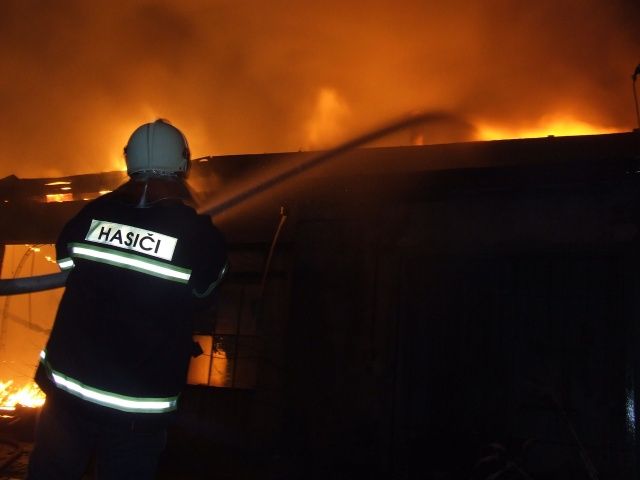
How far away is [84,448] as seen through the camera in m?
2.06

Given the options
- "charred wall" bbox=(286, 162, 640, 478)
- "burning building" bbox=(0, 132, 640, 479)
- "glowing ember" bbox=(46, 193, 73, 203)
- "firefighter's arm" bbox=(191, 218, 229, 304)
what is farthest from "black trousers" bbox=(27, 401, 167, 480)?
"glowing ember" bbox=(46, 193, 73, 203)

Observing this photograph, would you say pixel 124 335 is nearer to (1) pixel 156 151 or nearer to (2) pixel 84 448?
(2) pixel 84 448

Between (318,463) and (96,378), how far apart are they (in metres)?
4.31

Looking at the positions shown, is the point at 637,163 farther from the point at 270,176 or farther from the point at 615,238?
the point at 270,176

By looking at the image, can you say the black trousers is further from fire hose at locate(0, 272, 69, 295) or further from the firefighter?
fire hose at locate(0, 272, 69, 295)

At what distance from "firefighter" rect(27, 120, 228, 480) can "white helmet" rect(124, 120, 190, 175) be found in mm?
222

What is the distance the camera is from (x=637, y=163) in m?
5.49

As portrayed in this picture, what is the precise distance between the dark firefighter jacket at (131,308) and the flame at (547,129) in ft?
23.8

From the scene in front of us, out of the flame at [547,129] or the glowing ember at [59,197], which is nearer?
the flame at [547,129]

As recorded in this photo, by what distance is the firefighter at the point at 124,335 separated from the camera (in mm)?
2045

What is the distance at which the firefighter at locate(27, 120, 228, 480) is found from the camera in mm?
2045

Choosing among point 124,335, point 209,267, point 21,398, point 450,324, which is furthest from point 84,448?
point 21,398

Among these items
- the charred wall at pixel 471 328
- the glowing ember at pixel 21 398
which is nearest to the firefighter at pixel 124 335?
the charred wall at pixel 471 328

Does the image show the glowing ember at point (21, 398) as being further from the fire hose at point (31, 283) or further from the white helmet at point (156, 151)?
the white helmet at point (156, 151)
